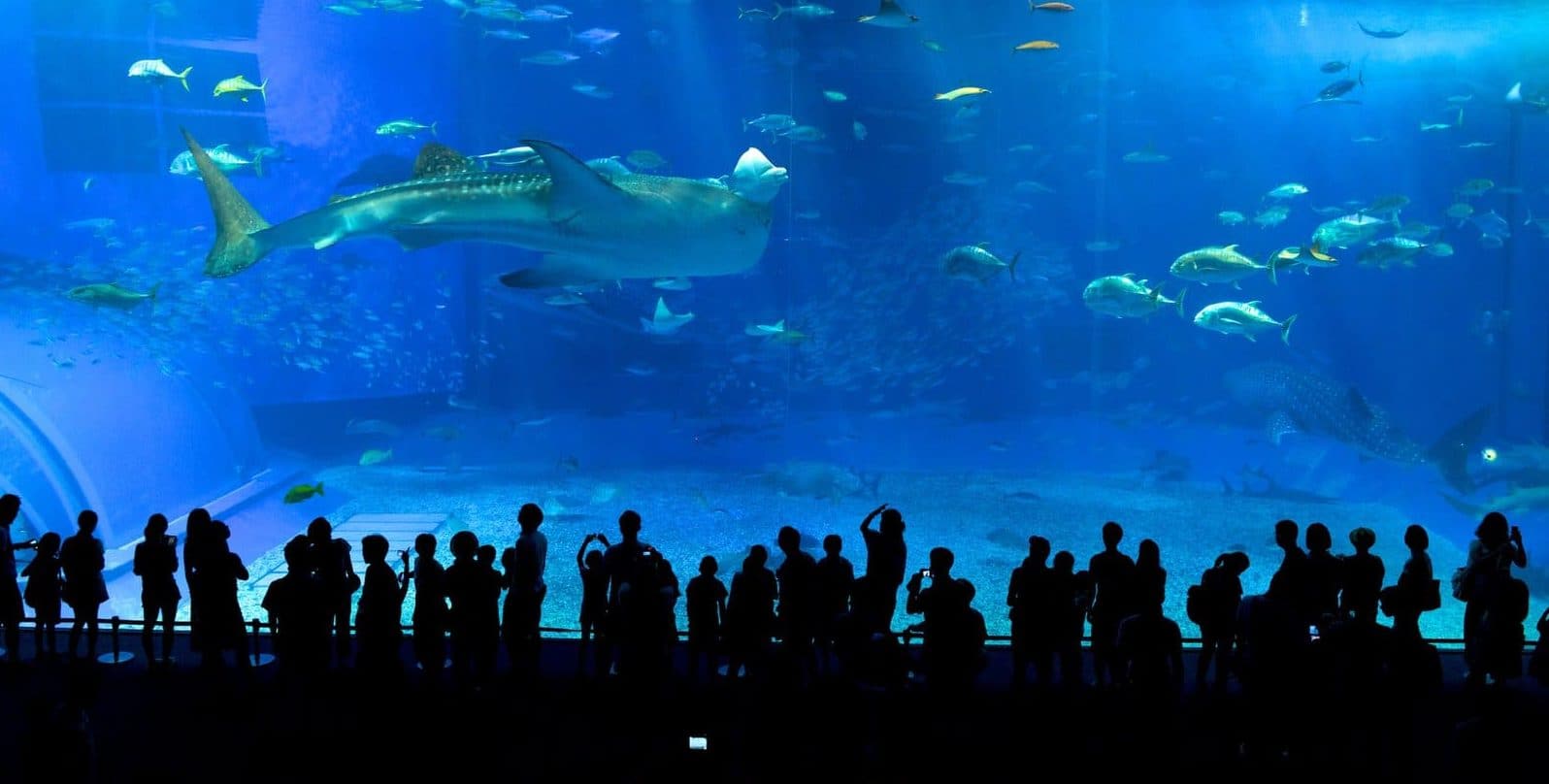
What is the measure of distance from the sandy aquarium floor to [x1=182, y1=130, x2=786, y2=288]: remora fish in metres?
4.55

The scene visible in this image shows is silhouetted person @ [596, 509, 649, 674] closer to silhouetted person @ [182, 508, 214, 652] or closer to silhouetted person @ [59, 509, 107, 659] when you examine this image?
silhouetted person @ [182, 508, 214, 652]

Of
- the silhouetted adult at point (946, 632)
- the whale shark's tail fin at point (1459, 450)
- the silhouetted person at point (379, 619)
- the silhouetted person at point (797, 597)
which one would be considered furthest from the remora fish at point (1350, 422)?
the silhouetted person at point (379, 619)

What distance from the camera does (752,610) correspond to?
3.94 m

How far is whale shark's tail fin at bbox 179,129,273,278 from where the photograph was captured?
4555 millimetres

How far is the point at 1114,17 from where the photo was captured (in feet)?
73.2

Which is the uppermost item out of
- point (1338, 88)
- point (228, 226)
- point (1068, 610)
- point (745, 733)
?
point (1338, 88)

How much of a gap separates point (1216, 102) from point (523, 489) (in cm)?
2158

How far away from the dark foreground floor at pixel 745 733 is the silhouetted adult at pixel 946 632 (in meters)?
0.13

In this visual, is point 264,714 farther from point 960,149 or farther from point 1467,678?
point 960,149

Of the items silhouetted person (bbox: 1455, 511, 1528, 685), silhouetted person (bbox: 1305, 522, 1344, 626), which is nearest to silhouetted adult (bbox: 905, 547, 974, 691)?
silhouetted person (bbox: 1305, 522, 1344, 626)

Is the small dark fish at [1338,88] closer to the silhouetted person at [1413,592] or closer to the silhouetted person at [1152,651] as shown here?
the silhouetted person at [1413,592]

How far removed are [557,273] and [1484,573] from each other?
4528mm

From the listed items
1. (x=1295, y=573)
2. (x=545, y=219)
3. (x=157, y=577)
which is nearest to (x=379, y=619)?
(x=157, y=577)

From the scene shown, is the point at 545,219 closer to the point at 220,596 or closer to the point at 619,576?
the point at 619,576
